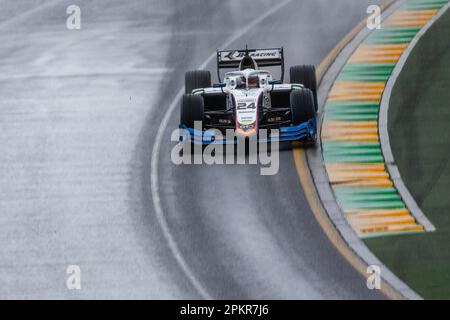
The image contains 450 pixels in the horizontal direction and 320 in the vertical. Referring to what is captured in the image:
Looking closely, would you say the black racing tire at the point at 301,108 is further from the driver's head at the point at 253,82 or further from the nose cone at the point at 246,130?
the driver's head at the point at 253,82

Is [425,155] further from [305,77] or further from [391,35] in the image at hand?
[391,35]

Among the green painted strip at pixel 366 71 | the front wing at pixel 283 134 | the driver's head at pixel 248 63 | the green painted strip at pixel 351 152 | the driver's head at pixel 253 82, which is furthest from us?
the green painted strip at pixel 366 71

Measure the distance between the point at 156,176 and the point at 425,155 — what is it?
537 cm

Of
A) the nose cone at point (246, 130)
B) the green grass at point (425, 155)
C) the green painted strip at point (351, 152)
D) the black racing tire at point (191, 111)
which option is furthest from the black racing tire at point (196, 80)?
the green grass at point (425, 155)

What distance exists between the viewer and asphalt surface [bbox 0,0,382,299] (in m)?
19.8

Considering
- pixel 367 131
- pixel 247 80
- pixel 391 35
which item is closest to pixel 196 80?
pixel 247 80

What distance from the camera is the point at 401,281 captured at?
63.1ft

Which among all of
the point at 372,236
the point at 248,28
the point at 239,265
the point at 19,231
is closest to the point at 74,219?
the point at 19,231

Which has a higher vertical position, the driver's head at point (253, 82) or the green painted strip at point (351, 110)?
the driver's head at point (253, 82)

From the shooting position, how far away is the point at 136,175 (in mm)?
23641

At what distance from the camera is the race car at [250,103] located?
78.0 feet

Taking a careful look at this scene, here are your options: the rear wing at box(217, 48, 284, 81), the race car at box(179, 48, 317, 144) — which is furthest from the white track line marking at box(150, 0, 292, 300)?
the rear wing at box(217, 48, 284, 81)

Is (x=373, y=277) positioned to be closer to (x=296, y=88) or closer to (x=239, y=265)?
(x=239, y=265)
